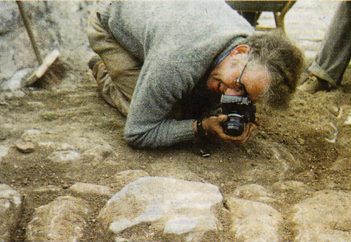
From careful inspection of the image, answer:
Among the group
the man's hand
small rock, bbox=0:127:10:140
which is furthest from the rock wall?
the man's hand

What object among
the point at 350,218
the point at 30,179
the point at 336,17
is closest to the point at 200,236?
the point at 350,218

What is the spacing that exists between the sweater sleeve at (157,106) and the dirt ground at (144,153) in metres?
0.11

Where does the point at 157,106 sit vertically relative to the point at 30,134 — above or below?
above

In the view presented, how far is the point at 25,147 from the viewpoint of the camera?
2.08 m

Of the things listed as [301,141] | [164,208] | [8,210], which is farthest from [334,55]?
[8,210]

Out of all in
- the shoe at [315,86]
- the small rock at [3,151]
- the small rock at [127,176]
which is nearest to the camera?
the small rock at [127,176]

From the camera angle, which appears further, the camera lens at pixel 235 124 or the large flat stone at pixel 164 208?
the camera lens at pixel 235 124

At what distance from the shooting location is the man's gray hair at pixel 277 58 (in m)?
1.89

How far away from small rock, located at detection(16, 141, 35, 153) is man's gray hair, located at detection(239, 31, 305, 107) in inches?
52.7

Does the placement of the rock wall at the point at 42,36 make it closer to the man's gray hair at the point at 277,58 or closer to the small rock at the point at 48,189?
the small rock at the point at 48,189

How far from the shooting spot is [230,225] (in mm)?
1584

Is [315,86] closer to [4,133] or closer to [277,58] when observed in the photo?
[277,58]

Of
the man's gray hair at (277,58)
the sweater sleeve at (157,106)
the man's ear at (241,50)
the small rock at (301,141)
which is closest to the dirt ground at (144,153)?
the small rock at (301,141)

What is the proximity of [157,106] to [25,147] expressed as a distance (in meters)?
0.80
